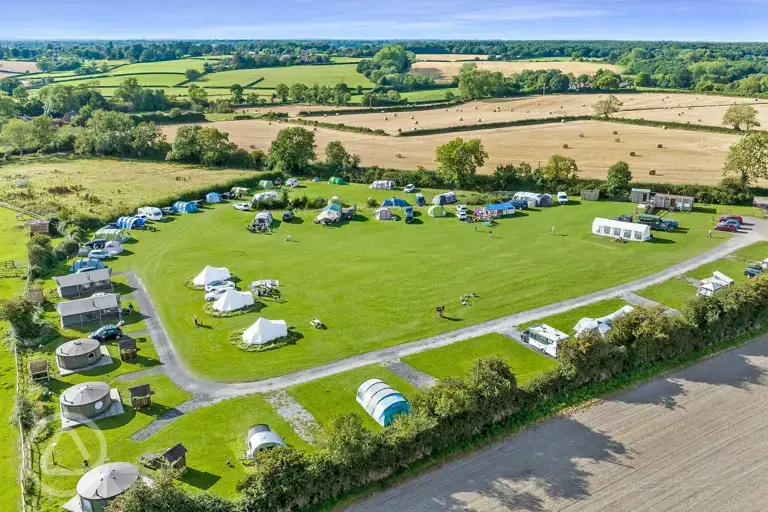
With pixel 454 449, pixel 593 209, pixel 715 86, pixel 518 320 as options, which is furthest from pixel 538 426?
pixel 715 86

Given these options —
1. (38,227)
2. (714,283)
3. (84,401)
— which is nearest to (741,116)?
(714,283)

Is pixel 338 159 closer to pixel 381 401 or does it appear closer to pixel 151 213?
pixel 151 213

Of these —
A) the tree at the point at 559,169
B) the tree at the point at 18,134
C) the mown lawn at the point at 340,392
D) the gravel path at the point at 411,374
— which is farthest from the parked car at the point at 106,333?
the tree at the point at 18,134

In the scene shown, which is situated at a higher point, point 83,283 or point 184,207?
point 184,207

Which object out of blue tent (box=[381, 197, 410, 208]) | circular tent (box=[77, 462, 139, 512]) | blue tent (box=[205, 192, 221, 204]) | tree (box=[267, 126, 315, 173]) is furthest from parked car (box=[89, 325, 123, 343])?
tree (box=[267, 126, 315, 173])

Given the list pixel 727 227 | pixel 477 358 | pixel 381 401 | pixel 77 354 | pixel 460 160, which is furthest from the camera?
pixel 460 160

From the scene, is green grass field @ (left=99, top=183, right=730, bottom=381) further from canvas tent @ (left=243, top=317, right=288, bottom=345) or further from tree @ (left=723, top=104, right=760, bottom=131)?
tree @ (left=723, top=104, right=760, bottom=131)

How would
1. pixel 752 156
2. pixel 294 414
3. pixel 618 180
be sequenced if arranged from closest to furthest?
pixel 294 414
pixel 752 156
pixel 618 180
